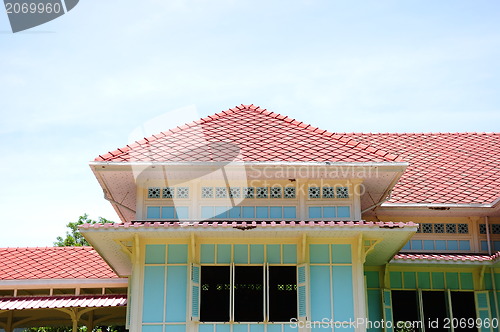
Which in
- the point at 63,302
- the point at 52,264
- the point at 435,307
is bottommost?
the point at 435,307

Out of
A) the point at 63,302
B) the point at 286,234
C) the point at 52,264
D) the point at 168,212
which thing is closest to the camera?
the point at 286,234

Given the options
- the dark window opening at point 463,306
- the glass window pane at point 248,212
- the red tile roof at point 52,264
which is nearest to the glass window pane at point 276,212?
the glass window pane at point 248,212

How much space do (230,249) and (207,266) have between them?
514 mm

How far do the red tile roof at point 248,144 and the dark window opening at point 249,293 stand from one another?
210cm

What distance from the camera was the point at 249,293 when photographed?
38.8 feet

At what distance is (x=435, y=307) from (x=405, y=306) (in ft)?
2.08

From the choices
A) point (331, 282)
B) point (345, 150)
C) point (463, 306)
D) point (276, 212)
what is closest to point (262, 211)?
point (276, 212)

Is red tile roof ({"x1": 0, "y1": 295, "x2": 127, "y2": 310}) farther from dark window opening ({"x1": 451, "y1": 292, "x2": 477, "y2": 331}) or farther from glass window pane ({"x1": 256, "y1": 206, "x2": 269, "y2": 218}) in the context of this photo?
dark window opening ({"x1": 451, "y1": 292, "x2": 477, "y2": 331})

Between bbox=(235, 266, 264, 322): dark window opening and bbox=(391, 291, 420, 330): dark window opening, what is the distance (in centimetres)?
389

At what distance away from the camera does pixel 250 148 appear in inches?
513

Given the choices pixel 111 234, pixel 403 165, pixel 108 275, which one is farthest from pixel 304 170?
pixel 108 275

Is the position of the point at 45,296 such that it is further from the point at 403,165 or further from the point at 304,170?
the point at 403,165

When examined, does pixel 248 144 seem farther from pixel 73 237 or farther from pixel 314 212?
pixel 73 237

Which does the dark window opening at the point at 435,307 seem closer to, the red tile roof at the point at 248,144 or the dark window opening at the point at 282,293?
the red tile roof at the point at 248,144
